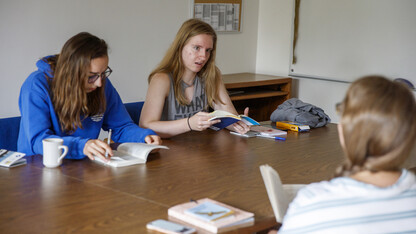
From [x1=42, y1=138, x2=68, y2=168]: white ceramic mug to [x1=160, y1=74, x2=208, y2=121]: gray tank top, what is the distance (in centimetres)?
94

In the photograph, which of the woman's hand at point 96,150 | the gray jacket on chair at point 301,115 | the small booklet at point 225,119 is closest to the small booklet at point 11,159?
the woman's hand at point 96,150

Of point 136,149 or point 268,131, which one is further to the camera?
point 268,131

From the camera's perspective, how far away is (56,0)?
3516 millimetres

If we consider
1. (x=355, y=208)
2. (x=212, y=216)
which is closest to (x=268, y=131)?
(x=212, y=216)

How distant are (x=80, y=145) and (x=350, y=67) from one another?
A: 3.02m

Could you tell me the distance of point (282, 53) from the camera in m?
4.90

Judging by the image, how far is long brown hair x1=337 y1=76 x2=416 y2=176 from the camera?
114cm

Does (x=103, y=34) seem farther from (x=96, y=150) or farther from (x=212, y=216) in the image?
(x=212, y=216)

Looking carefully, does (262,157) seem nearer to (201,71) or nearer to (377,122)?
(201,71)

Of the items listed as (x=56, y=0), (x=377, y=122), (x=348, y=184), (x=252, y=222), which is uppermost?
→ (x=56, y=0)

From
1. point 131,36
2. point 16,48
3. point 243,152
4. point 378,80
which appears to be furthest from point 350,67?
point 378,80

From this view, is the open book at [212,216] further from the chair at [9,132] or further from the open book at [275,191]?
the chair at [9,132]

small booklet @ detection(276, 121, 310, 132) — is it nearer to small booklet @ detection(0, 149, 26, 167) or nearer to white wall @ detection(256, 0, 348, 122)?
small booklet @ detection(0, 149, 26, 167)

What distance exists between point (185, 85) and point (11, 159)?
1.16 meters
